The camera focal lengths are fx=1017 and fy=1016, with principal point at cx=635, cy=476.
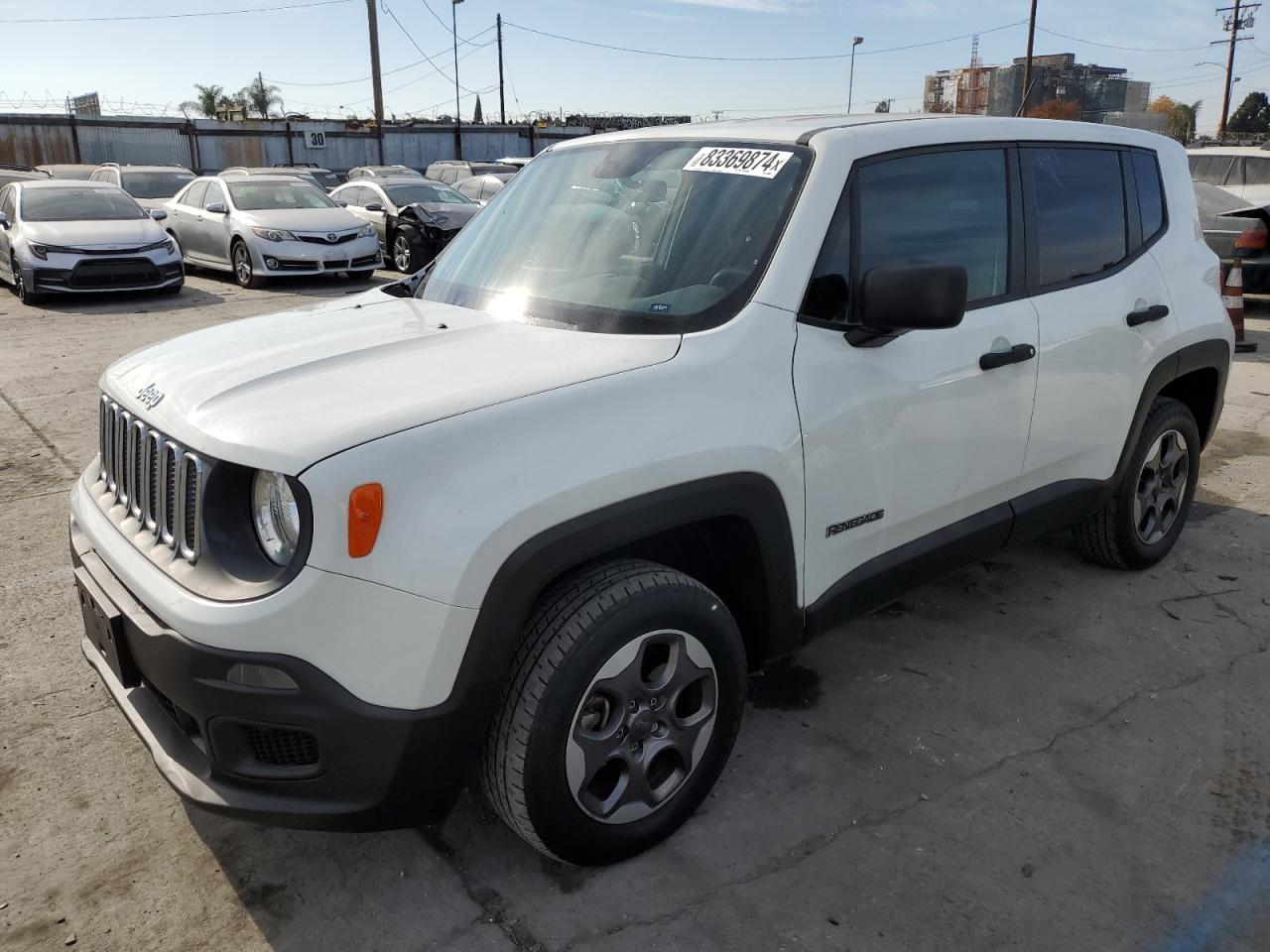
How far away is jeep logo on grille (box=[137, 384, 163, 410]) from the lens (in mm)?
2604

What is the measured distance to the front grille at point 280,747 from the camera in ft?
7.19

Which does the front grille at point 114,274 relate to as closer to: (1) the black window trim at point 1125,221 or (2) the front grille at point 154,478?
(2) the front grille at point 154,478

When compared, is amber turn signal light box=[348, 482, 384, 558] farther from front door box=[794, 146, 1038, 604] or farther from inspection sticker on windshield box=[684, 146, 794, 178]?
inspection sticker on windshield box=[684, 146, 794, 178]

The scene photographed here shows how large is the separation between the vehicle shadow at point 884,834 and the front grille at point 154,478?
2.95 ft

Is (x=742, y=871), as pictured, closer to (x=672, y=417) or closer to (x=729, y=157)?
(x=672, y=417)

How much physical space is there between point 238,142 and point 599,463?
121 ft

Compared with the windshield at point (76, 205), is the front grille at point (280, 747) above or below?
below

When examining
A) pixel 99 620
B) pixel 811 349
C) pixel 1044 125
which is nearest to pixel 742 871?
pixel 811 349

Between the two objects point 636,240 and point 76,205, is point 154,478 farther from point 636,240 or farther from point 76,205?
point 76,205

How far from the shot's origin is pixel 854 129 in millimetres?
3012

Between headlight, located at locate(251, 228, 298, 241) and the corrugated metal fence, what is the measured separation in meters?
16.3

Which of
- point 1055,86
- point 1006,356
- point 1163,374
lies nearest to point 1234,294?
point 1163,374

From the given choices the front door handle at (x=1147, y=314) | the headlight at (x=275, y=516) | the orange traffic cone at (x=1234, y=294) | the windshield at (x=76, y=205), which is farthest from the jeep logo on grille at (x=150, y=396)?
the windshield at (x=76, y=205)

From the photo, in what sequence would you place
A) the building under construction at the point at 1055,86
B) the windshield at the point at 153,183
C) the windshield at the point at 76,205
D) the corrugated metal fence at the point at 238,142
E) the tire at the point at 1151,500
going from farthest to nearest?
1. the building under construction at the point at 1055,86
2. the corrugated metal fence at the point at 238,142
3. the windshield at the point at 153,183
4. the windshield at the point at 76,205
5. the tire at the point at 1151,500
